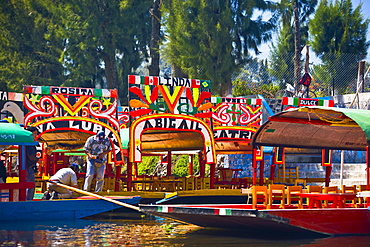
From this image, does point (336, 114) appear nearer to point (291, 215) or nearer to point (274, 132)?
point (274, 132)

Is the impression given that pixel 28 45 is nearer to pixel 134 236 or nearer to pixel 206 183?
pixel 206 183

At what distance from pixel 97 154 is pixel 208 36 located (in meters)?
15.8

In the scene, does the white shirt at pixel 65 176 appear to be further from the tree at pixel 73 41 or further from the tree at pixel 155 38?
the tree at pixel 73 41

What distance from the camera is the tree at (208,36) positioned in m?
31.9

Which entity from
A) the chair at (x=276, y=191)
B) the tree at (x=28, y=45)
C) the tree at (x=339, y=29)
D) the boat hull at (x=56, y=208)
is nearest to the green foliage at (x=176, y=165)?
the tree at (x=339, y=29)

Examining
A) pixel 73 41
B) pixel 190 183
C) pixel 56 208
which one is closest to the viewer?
pixel 56 208

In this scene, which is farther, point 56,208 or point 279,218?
point 56,208

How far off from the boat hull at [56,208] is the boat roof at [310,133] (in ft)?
12.2

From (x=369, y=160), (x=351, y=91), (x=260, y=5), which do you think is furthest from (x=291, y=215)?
(x=260, y=5)

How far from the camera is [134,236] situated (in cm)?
1322

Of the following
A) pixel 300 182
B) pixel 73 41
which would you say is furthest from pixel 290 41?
pixel 300 182

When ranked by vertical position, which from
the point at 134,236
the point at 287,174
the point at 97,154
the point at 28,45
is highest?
the point at 28,45

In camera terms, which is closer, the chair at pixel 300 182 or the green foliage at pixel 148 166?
the chair at pixel 300 182

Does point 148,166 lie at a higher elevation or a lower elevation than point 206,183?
higher
